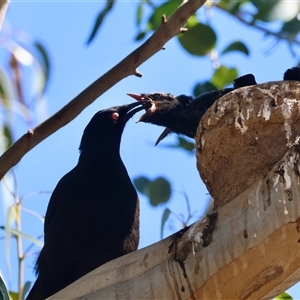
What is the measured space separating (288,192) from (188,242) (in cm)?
39

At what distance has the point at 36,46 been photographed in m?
3.56

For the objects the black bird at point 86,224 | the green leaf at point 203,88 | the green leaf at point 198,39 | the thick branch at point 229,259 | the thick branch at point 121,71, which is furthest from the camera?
the green leaf at point 203,88

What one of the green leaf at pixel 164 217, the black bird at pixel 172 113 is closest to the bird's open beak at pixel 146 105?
the black bird at pixel 172 113

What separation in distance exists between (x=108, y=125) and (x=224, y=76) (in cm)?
80

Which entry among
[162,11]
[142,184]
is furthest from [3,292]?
[162,11]

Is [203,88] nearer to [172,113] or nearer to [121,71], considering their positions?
[172,113]

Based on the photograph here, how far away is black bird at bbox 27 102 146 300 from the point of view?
3346 millimetres

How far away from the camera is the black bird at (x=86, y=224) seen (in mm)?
3346

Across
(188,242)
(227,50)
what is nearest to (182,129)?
(227,50)

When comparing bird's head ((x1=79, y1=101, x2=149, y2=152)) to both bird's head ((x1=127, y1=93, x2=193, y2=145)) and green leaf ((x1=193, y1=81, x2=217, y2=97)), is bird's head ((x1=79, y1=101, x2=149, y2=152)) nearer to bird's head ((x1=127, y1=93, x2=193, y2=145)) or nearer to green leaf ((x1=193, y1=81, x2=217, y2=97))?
bird's head ((x1=127, y1=93, x2=193, y2=145))

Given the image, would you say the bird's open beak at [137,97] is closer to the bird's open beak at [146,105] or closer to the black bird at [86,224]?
the bird's open beak at [146,105]

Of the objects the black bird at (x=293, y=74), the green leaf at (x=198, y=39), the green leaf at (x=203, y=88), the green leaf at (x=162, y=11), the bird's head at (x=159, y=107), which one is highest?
the green leaf at (x=162, y=11)

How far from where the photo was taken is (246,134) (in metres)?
2.94

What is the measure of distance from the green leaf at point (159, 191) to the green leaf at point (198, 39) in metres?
0.84
